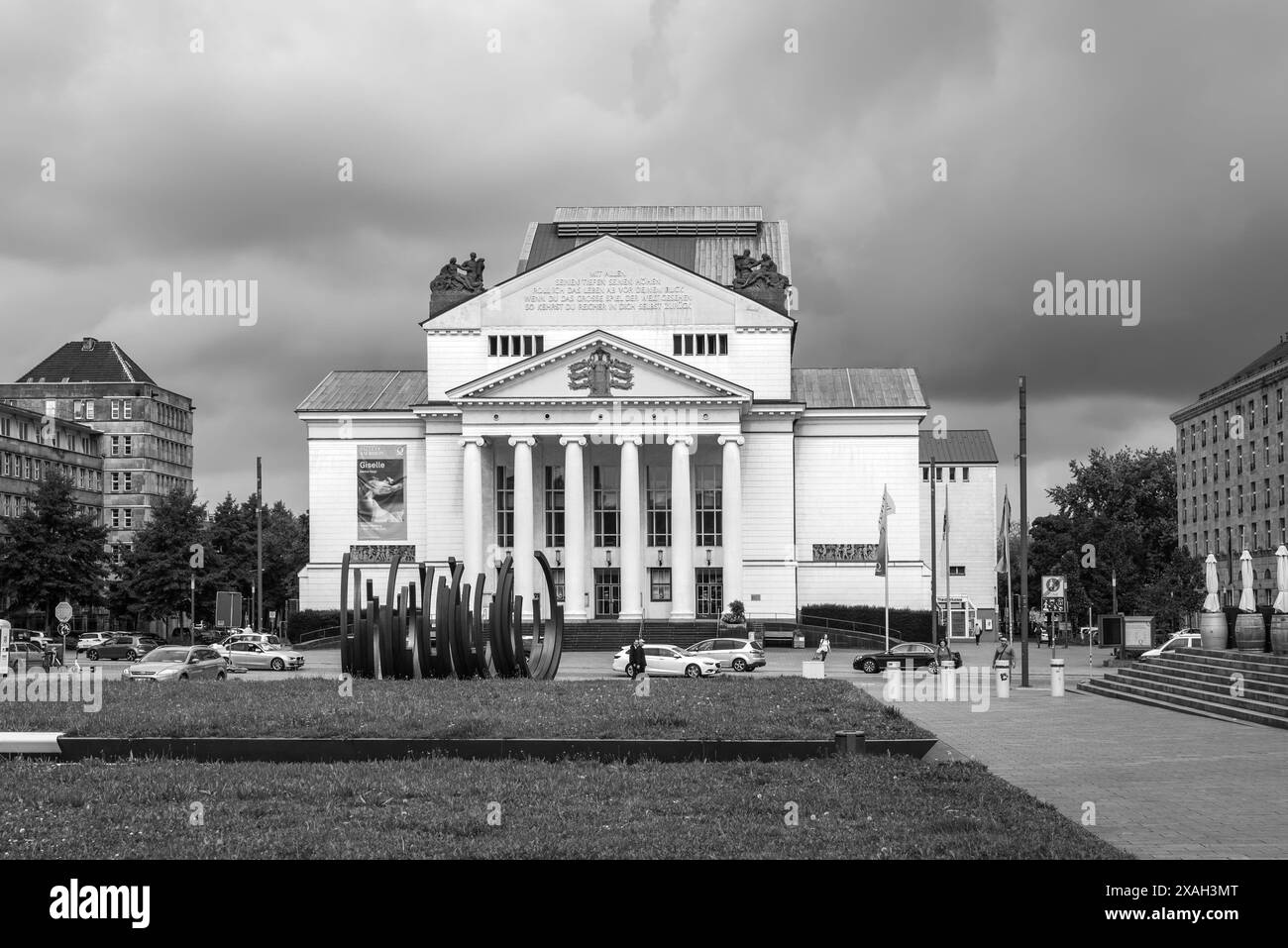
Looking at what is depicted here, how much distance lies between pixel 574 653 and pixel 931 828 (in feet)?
181

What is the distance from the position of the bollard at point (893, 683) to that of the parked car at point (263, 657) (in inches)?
909

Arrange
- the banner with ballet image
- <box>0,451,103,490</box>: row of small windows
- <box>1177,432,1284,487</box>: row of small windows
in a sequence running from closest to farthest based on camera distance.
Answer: the banner with ballet image → <box>1177,432,1284,487</box>: row of small windows → <box>0,451,103,490</box>: row of small windows

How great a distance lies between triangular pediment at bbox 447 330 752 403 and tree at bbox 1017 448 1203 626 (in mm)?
37369

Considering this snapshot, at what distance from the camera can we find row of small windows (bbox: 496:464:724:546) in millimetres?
80500

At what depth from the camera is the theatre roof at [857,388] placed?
82312 mm

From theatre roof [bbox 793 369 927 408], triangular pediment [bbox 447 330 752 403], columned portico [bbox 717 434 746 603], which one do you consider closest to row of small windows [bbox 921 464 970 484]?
theatre roof [bbox 793 369 927 408]

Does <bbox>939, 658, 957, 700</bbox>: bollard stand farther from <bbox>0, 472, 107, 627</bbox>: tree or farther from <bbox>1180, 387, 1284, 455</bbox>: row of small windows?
<bbox>0, 472, 107, 627</bbox>: tree

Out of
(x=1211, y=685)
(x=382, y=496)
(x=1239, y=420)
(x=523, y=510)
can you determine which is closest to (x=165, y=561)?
(x=382, y=496)

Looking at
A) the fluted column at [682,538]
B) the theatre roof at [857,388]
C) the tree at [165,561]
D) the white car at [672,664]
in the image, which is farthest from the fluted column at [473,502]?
the white car at [672,664]

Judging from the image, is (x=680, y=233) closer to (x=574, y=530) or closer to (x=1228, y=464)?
(x=574, y=530)

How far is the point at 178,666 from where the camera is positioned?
133 feet

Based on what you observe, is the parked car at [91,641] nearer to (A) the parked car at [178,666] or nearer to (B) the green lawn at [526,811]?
(A) the parked car at [178,666]
